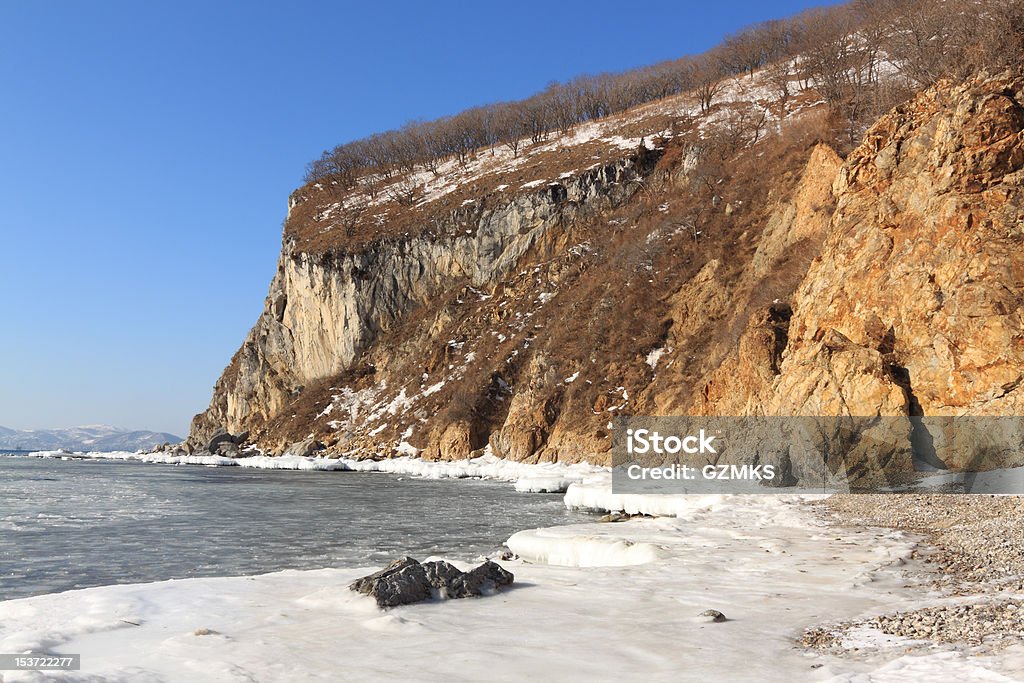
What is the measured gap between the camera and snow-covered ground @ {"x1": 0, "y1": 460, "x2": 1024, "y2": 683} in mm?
6305

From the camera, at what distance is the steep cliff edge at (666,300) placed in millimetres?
24469

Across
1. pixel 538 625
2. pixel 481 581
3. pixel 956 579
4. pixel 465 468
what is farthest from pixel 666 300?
pixel 538 625

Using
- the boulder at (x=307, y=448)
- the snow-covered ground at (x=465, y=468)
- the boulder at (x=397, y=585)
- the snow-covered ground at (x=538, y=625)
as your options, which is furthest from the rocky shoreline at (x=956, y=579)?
the boulder at (x=307, y=448)

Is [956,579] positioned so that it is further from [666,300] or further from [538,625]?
[666,300]

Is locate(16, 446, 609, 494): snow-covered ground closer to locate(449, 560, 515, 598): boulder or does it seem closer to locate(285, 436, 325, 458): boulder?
locate(285, 436, 325, 458): boulder

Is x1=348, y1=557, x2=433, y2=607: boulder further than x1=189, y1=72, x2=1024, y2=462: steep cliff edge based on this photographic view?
No

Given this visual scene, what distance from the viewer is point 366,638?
7570mm

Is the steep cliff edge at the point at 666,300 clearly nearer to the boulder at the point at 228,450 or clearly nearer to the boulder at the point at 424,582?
the boulder at the point at 228,450

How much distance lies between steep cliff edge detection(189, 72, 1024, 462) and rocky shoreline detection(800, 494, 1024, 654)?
732 cm

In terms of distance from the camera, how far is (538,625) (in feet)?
26.5

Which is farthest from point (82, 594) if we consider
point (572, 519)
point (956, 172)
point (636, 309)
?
point (636, 309)

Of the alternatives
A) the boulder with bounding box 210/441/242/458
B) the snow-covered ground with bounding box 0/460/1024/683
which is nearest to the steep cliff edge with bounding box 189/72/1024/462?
the boulder with bounding box 210/441/242/458

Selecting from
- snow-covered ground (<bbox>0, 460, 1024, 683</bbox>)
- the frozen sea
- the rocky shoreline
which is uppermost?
the rocky shoreline

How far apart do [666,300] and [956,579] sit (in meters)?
38.4
